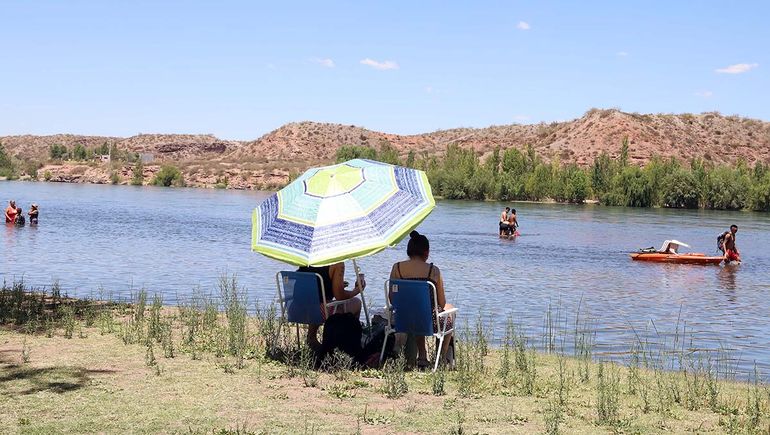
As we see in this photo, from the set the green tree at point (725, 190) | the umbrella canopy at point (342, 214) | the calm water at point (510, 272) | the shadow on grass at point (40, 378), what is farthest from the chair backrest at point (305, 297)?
the green tree at point (725, 190)

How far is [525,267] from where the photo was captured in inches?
1283

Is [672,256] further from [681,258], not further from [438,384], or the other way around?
[438,384]

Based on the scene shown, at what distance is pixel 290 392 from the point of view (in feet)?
30.2

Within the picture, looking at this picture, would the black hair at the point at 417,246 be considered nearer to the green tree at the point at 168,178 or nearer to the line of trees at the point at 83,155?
the green tree at the point at 168,178

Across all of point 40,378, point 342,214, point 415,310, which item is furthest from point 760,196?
point 40,378

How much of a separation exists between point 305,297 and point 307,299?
1.3 inches

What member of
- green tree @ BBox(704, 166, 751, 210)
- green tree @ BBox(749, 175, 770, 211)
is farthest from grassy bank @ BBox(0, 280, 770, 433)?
green tree @ BBox(749, 175, 770, 211)

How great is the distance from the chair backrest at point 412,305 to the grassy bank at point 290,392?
1.75ft

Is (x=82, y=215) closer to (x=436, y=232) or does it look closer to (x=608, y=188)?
(x=436, y=232)

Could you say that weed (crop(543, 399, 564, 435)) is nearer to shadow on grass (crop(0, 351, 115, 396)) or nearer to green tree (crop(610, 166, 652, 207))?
shadow on grass (crop(0, 351, 115, 396))

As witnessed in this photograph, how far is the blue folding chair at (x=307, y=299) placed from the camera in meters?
10.7

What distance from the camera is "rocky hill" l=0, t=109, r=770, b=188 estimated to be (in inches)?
5719

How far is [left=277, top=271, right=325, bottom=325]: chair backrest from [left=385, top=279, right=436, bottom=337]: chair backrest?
86cm

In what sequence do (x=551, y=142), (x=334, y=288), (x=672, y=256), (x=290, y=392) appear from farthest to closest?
(x=551, y=142)
(x=672, y=256)
(x=334, y=288)
(x=290, y=392)
